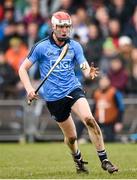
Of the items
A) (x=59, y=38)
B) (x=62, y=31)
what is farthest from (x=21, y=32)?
(x=62, y=31)

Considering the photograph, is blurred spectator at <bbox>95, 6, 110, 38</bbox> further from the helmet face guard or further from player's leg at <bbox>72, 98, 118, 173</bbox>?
player's leg at <bbox>72, 98, 118, 173</bbox>

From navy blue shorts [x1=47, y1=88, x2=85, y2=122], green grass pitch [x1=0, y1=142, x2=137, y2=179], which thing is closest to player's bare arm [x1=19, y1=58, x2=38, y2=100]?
navy blue shorts [x1=47, y1=88, x2=85, y2=122]

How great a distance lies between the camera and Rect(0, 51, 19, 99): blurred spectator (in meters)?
22.6

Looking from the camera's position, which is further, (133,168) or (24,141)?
(24,141)

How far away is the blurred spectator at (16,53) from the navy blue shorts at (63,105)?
10.5m

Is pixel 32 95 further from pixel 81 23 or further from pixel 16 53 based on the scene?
pixel 81 23

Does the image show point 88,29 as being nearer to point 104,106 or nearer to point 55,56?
point 104,106

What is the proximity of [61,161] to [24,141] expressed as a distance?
667 centimetres

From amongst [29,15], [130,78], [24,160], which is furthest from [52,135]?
[24,160]

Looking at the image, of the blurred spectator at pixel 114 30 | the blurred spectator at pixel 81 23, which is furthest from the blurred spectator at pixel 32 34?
the blurred spectator at pixel 114 30

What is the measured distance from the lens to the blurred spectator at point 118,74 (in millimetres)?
22141

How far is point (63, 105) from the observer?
12.6 metres

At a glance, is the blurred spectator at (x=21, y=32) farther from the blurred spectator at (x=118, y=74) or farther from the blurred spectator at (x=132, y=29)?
the blurred spectator at (x=118, y=74)

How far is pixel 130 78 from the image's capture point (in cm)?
2233
